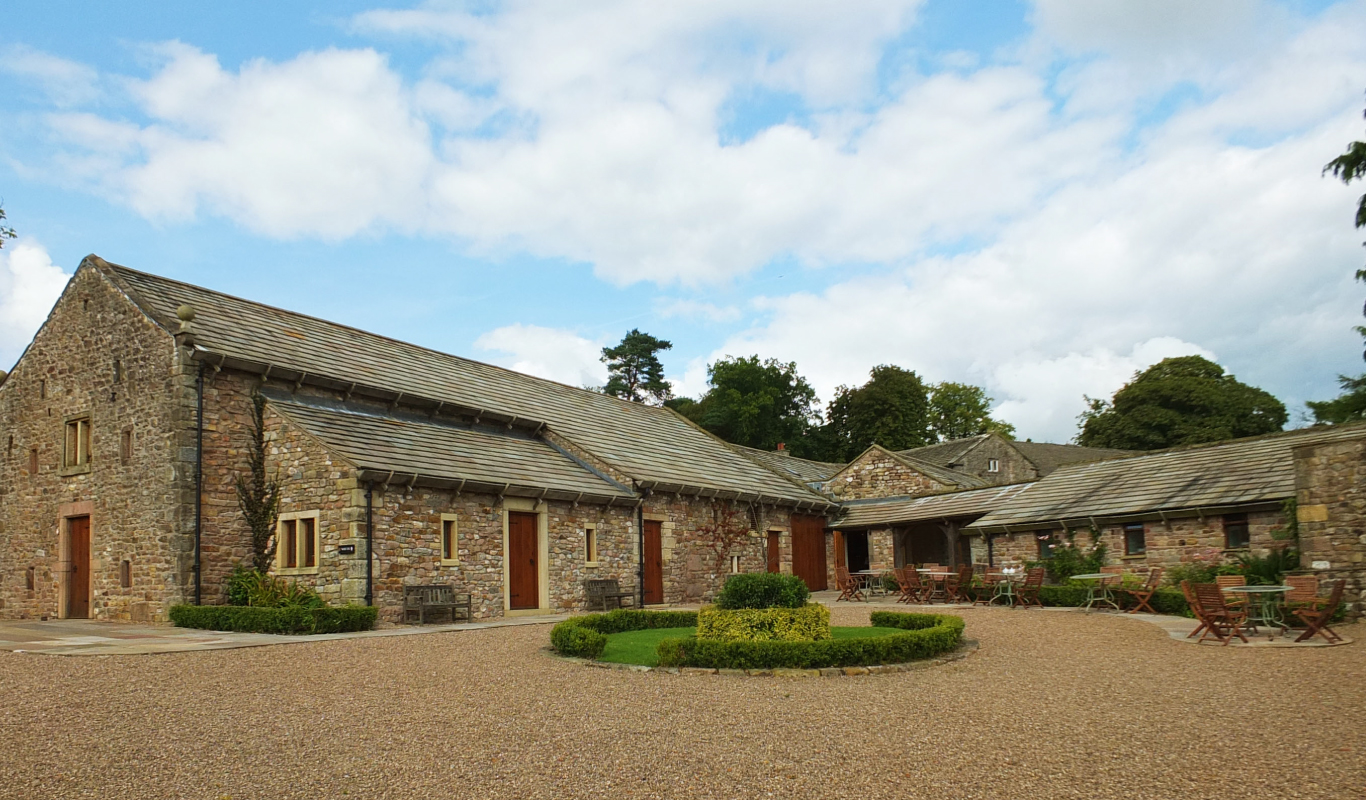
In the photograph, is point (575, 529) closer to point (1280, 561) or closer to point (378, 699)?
point (378, 699)

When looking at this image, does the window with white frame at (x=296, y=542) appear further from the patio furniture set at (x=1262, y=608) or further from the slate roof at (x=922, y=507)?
the slate roof at (x=922, y=507)

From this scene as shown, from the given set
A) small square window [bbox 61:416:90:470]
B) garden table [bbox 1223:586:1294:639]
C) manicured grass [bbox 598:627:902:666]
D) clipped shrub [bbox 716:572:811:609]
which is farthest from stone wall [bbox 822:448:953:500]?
small square window [bbox 61:416:90:470]

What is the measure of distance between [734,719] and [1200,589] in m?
8.98

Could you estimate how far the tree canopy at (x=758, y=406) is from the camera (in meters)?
61.2

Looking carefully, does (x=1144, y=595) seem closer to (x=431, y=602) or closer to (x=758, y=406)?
(x=431, y=602)

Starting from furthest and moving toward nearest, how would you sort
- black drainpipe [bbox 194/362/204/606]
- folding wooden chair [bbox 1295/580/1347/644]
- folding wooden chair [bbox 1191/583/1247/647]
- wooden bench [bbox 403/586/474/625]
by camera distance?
1. black drainpipe [bbox 194/362/204/606]
2. wooden bench [bbox 403/586/474/625]
3. folding wooden chair [bbox 1191/583/1247/647]
4. folding wooden chair [bbox 1295/580/1347/644]

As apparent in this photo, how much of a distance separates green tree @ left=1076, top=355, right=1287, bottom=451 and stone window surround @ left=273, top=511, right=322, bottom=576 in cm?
5083

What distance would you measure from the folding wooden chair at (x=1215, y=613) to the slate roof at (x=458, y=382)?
1397 cm

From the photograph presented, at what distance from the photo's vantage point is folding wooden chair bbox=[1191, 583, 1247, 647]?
13836mm

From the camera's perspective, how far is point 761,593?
13.2 metres

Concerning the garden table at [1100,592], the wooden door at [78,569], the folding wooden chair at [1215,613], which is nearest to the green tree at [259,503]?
the wooden door at [78,569]

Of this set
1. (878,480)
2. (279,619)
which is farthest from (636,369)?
(279,619)

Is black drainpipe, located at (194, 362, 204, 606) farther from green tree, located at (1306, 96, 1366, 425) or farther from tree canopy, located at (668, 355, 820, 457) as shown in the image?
tree canopy, located at (668, 355, 820, 457)

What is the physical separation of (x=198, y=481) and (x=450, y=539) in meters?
5.13
